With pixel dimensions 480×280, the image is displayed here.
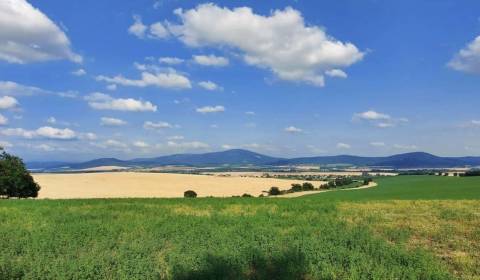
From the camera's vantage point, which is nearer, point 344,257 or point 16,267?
point 16,267

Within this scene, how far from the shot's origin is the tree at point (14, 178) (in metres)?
61.7

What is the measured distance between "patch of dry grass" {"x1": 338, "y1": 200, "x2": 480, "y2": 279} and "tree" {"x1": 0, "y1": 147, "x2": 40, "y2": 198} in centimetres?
5753

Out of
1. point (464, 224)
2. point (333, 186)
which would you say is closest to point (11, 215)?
point (464, 224)

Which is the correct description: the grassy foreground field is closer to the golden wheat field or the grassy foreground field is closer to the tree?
the tree

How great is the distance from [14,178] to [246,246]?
62.0 metres

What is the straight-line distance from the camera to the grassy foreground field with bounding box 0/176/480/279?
9656 millimetres

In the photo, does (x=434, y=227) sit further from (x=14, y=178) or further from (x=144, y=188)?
(x=144, y=188)

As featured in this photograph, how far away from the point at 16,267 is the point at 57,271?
1090mm

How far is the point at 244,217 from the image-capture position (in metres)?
17.7

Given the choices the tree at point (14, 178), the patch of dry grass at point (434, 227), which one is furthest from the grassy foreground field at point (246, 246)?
the tree at point (14, 178)

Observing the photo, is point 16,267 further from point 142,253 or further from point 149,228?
point 149,228

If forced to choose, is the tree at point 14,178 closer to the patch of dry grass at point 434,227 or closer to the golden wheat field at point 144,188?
the golden wheat field at point 144,188

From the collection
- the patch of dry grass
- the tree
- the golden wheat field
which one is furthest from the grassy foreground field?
the golden wheat field

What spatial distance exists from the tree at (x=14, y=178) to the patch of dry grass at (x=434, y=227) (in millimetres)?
57527
